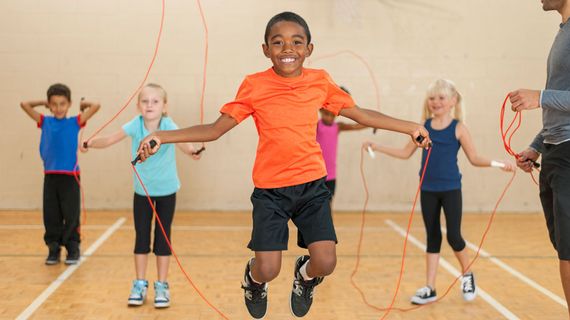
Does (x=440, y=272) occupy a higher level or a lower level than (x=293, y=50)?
lower

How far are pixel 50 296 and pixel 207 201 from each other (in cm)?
427

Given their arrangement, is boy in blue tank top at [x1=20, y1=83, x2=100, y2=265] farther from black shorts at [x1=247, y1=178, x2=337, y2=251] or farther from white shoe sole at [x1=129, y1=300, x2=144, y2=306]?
black shorts at [x1=247, y1=178, x2=337, y2=251]

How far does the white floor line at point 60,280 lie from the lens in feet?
13.4

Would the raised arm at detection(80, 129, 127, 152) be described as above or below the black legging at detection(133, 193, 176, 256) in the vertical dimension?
above

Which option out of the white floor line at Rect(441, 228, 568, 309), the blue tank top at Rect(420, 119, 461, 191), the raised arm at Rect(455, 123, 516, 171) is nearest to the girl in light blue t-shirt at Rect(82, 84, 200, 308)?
the blue tank top at Rect(420, 119, 461, 191)

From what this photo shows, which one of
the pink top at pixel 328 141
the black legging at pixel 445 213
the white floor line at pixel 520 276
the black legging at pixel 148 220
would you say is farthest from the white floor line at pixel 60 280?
the white floor line at pixel 520 276

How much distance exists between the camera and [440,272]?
17.6 feet

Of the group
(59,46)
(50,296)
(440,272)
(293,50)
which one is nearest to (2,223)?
(59,46)

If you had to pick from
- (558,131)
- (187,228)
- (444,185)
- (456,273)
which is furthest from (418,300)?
(187,228)

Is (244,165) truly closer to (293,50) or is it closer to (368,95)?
(368,95)

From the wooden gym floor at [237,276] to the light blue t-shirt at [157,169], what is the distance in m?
0.70

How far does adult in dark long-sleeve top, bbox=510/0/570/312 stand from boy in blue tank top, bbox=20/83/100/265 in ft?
11.1

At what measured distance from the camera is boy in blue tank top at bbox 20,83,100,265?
17.8 ft

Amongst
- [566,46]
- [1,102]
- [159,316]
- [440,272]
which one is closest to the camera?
[566,46]
